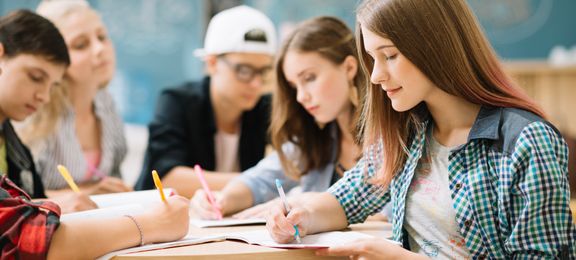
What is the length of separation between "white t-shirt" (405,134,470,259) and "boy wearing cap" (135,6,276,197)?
3.89 feet

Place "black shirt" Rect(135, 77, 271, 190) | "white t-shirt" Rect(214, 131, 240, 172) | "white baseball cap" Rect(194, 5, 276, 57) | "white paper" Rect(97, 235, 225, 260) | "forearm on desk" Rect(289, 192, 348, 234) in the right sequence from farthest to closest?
1. "white t-shirt" Rect(214, 131, 240, 172)
2. "black shirt" Rect(135, 77, 271, 190)
3. "white baseball cap" Rect(194, 5, 276, 57)
4. "forearm on desk" Rect(289, 192, 348, 234)
5. "white paper" Rect(97, 235, 225, 260)

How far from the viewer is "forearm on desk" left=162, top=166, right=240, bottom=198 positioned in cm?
239

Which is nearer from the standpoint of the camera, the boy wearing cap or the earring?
the earring

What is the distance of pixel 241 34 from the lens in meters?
2.58

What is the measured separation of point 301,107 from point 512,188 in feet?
3.20

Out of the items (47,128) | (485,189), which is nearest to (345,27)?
(485,189)

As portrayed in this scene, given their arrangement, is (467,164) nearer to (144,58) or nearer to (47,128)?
(47,128)

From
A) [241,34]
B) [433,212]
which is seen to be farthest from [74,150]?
[433,212]

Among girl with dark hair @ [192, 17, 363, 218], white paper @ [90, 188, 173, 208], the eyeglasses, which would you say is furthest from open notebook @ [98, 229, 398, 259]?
the eyeglasses

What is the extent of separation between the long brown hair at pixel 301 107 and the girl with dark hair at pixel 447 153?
1.61 feet

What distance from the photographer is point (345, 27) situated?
1.99 metres

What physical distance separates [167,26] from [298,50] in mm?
2729

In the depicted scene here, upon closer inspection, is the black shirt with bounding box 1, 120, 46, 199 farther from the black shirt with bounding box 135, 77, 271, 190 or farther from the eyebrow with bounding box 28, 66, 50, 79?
the black shirt with bounding box 135, 77, 271, 190

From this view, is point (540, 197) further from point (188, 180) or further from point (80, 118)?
point (80, 118)
